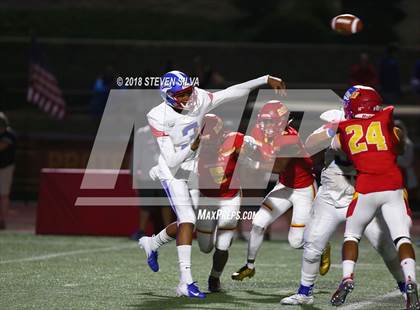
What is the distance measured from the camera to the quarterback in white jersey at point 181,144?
885 centimetres

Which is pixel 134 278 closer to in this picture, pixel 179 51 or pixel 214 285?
pixel 214 285

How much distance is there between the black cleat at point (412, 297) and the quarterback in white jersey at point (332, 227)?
82 cm

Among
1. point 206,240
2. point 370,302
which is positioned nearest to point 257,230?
point 206,240

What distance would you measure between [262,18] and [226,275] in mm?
22855

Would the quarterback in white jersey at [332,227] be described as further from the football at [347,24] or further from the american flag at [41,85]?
the american flag at [41,85]

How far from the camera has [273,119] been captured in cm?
945

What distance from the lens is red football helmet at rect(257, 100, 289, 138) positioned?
944 cm

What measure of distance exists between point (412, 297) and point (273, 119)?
2408mm

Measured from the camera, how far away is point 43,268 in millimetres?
10977

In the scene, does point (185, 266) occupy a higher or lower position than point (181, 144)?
lower

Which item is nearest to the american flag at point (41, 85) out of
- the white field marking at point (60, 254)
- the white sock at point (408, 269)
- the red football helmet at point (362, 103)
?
the white field marking at point (60, 254)

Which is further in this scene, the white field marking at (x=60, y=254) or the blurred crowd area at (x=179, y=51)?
the blurred crowd area at (x=179, y=51)

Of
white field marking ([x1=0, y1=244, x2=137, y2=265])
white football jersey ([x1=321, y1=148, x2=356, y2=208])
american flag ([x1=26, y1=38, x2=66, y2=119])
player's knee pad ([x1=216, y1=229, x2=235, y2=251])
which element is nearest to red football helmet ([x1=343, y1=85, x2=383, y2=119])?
white football jersey ([x1=321, y1=148, x2=356, y2=208])

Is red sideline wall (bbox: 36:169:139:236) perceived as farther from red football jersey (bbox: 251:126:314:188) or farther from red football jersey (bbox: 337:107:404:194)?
red football jersey (bbox: 337:107:404:194)
